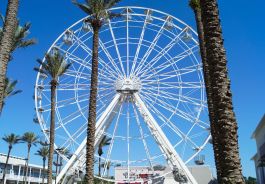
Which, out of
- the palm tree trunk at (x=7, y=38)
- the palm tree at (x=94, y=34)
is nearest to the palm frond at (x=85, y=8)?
the palm tree at (x=94, y=34)

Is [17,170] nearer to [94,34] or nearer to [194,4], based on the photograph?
[94,34]

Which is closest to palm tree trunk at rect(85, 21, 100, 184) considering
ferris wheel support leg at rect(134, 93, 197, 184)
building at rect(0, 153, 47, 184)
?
ferris wheel support leg at rect(134, 93, 197, 184)

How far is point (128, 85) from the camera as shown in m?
36.0

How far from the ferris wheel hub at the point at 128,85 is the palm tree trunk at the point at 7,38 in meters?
22.7

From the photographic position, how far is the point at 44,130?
3478 centimetres

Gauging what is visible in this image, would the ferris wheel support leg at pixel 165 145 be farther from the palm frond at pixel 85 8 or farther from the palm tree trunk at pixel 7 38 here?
the palm tree trunk at pixel 7 38

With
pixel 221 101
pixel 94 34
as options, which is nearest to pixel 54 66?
pixel 94 34

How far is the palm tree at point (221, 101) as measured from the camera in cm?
831

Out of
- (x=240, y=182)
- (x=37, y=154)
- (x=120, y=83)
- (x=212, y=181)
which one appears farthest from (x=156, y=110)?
(x=37, y=154)

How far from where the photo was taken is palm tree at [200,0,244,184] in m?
8.31

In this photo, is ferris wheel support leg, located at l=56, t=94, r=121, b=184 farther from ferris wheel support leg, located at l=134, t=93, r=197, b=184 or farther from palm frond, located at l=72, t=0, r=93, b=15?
palm frond, located at l=72, t=0, r=93, b=15

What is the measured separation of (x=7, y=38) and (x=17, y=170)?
72639 mm

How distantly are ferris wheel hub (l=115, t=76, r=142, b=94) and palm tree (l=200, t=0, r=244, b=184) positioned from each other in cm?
2585

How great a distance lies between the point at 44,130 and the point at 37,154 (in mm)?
46877
